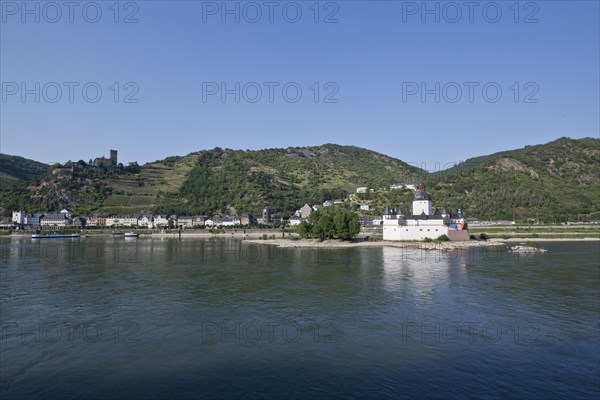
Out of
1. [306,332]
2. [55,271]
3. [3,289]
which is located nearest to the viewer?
[306,332]

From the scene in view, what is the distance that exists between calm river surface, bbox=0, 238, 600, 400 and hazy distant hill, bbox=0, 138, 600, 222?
81094mm

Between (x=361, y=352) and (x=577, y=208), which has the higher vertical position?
(x=577, y=208)

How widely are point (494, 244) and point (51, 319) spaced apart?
2423 inches

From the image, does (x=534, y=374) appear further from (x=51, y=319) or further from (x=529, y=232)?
(x=529, y=232)

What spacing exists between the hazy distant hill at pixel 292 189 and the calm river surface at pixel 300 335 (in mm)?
81094

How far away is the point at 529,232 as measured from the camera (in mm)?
81938

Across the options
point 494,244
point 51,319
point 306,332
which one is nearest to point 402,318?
point 306,332

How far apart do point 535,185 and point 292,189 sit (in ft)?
265

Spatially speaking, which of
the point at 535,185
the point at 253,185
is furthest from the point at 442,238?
the point at 253,185

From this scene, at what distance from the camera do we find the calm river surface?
1306cm

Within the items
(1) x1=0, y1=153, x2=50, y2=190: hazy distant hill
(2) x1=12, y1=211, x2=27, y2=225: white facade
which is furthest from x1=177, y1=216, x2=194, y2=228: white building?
(1) x1=0, y1=153, x2=50, y2=190: hazy distant hill

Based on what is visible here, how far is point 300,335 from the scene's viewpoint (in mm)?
17906

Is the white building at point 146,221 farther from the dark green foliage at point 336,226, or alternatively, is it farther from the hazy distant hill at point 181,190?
the dark green foliage at point 336,226

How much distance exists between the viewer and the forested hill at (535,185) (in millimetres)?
102562
